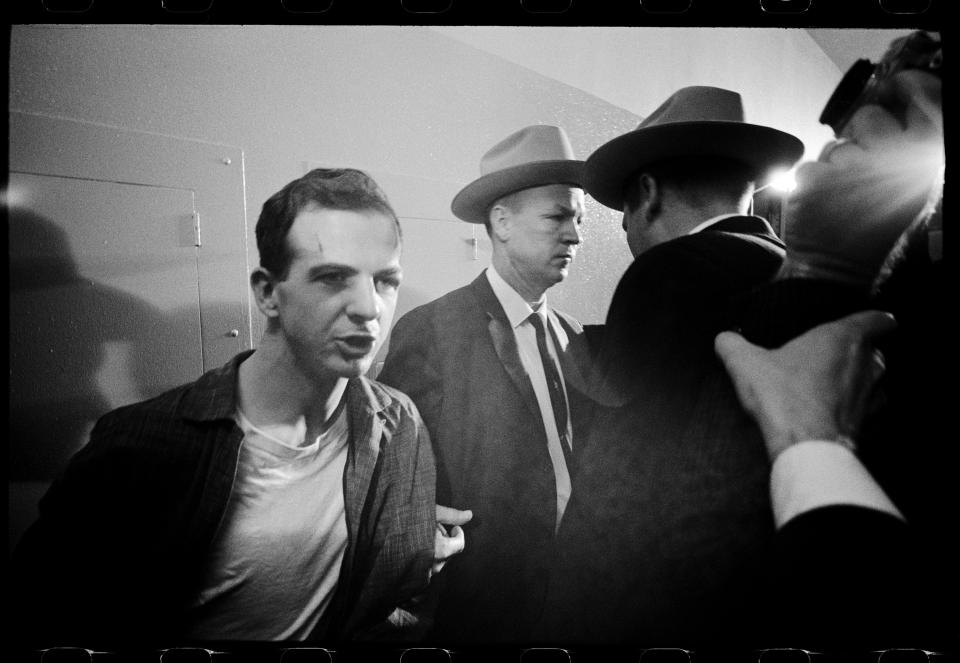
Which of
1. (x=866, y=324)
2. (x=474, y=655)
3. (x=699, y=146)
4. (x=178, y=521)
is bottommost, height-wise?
(x=474, y=655)

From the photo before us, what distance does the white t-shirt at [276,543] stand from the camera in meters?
1.38

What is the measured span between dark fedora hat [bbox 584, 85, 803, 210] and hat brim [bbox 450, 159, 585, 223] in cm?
5

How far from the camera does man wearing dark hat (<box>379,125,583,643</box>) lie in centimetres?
143

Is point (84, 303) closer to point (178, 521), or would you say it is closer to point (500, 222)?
point (178, 521)

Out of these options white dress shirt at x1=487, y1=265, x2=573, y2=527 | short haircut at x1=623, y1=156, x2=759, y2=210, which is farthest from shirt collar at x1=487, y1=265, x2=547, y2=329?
short haircut at x1=623, y1=156, x2=759, y2=210

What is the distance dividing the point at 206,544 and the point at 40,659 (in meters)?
0.60

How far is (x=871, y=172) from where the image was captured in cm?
137

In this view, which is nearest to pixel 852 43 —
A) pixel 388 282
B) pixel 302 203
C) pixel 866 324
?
pixel 866 324

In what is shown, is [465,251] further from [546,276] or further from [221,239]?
[221,239]

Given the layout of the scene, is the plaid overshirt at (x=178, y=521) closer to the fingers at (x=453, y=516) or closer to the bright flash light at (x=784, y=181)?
the fingers at (x=453, y=516)

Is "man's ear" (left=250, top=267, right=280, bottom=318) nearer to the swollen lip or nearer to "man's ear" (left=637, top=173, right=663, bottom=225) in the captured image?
the swollen lip

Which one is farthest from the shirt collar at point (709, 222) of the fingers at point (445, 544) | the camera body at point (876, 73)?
the fingers at point (445, 544)

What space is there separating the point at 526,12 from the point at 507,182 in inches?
18.7

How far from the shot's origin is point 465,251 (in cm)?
145
